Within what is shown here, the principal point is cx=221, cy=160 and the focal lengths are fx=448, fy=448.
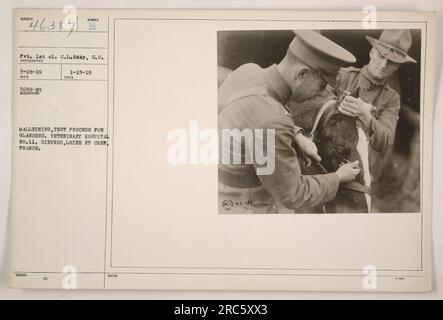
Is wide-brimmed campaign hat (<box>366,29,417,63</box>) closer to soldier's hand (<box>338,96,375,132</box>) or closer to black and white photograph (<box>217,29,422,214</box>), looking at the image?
black and white photograph (<box>217,29,422,214</box>)

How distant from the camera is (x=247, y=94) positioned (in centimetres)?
90

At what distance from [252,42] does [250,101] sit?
0.39 ft

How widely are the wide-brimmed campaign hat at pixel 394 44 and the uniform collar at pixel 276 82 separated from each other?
197 mm

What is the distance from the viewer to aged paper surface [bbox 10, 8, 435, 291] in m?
0.91

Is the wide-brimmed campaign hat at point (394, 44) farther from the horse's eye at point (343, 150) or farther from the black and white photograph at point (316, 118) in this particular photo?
the horse's eye at point (343, 150)

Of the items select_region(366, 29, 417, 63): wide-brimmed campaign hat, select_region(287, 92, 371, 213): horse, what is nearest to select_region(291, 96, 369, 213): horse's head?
select_region(287, 92, 371, 213): horse

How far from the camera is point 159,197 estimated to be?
0.91 meters

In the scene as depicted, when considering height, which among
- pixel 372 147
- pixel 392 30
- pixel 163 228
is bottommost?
pixel 163 228

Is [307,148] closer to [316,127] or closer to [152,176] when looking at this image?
[316,127]

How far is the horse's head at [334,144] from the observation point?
907mm

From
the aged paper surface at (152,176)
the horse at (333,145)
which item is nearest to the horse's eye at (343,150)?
the horse at (333,145)

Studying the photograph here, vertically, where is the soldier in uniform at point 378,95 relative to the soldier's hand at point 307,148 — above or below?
above

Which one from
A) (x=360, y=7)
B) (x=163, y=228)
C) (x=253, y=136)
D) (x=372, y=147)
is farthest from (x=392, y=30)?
(x=163, y=228)

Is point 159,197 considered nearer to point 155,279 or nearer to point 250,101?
point 155,279
